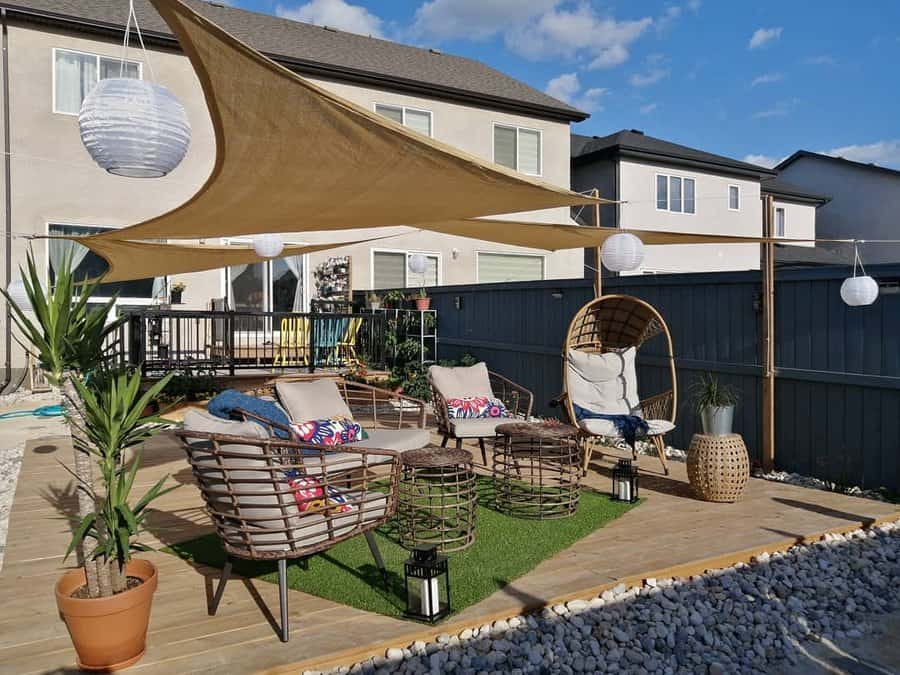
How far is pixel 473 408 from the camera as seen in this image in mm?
5852

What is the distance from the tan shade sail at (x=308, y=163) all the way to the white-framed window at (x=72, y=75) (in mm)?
7702

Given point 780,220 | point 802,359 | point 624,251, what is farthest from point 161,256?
point 780,220

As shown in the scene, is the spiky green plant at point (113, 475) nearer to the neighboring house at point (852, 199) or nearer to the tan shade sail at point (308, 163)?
the tan shade sail at point (308, 163)

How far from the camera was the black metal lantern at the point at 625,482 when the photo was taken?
4691mm

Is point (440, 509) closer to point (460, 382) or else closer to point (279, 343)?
point (460, 382)

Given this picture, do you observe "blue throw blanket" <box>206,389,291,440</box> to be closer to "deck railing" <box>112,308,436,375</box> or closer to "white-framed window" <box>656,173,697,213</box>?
"deck railing" <box>112,308,436,375</box>

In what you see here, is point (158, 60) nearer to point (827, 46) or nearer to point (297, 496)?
point (297, 496)

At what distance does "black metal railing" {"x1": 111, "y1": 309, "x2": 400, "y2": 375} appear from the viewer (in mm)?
9102

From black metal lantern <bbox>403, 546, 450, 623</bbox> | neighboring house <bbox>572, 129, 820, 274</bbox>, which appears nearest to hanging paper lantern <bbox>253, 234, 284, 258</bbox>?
black metal lantern <bbox>403, 546, 450, 623</bbox>

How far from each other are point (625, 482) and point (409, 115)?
34.0ft

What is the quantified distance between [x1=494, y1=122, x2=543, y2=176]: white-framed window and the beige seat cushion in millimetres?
9664

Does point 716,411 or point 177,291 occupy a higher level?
point 177,291

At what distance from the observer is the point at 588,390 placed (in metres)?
6.17

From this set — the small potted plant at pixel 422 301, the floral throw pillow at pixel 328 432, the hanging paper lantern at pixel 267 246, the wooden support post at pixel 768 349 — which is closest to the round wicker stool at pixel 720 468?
the wooden support post at pixel 768 349
